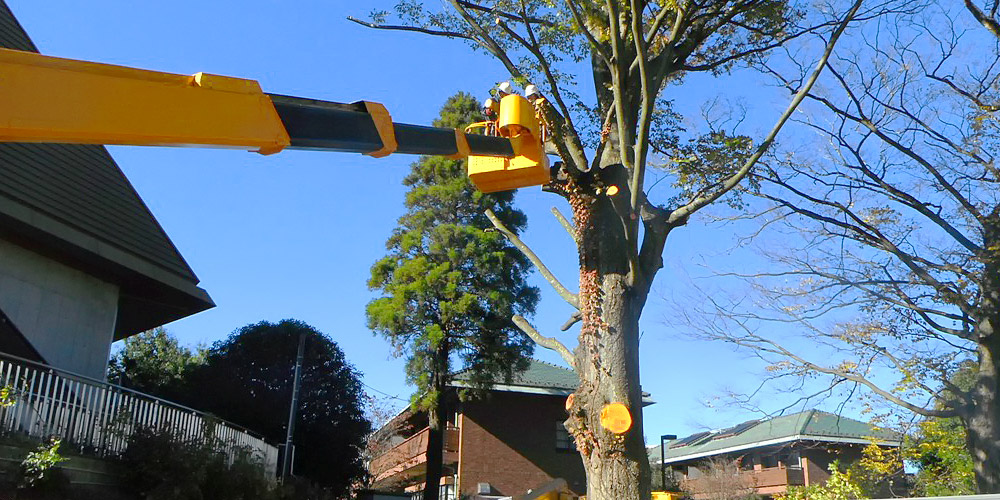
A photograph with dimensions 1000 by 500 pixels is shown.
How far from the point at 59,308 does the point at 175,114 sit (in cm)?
1053

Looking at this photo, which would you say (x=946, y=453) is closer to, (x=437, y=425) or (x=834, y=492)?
(x=834, y=492)

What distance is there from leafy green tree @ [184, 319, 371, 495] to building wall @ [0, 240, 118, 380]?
4.27m

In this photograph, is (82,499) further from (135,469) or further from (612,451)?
(612,451)

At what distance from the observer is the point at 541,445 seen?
30.0 meters

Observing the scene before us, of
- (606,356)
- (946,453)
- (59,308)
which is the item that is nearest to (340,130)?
(606,356)

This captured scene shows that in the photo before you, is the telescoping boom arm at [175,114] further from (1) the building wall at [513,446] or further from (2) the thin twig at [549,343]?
(1) the building wall at [513,446]

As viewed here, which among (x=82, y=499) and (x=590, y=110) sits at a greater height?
(x=590, y=110)

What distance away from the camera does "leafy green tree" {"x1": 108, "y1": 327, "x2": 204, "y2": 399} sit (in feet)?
63.7

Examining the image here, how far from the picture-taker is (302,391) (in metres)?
20.8

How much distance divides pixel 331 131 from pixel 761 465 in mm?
33542

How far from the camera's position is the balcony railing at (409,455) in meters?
30.7

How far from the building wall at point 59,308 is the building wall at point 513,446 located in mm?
16524

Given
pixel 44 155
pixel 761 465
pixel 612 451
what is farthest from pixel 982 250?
pixel 761 465

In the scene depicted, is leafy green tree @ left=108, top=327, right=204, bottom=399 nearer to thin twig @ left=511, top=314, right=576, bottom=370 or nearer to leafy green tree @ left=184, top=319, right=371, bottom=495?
leafy green tree @ left=184, top=319, right=371, bottom=495
